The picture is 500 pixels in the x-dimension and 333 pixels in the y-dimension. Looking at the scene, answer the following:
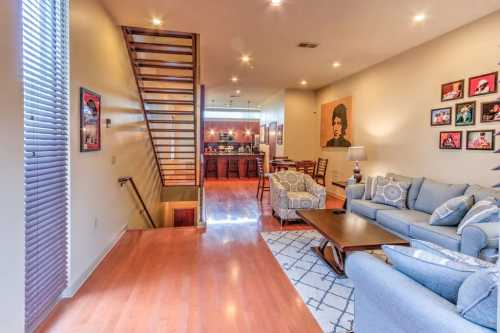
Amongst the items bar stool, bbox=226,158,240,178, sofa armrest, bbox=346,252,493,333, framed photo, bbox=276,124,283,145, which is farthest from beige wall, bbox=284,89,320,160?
sofa armrest, bbox=346,252,493,333

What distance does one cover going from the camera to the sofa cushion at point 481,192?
310cm

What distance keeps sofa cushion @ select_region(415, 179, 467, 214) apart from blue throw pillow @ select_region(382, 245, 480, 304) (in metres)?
2.70

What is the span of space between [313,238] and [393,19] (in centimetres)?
310

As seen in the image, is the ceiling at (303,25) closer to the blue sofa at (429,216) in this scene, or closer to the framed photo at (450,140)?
the framed photo at (450,140)

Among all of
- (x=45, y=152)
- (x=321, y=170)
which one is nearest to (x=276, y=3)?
(x=45, y=152)

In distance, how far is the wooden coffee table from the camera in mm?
2709

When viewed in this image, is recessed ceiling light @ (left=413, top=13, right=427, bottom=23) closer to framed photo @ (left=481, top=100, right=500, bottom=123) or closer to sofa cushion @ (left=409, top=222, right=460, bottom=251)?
framed photo @ (left=481, top=100, right=500, bottom=123)

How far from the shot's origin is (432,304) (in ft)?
3.86

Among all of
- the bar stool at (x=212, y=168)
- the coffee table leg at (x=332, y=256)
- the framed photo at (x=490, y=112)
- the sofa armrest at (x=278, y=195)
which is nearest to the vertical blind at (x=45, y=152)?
the coffee table leg at (x=332, y=256)

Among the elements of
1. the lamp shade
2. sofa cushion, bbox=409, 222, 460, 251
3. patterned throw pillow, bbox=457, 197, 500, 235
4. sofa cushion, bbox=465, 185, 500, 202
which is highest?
the lamp shade

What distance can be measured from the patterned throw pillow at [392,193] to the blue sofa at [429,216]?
0.08m

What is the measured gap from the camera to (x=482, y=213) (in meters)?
2.79

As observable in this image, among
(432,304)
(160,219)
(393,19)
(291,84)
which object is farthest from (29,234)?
(291,84)

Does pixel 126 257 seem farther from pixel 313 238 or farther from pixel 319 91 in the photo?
pixel 319 91
